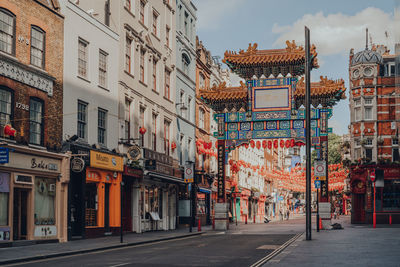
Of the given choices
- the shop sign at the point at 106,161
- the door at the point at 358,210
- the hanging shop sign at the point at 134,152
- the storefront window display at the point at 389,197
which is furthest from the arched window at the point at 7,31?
the door at the point at 358,210

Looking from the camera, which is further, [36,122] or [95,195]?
[95,195]

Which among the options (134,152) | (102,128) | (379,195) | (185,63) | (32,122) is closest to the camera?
(32,122)

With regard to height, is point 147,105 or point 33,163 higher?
point 147,105

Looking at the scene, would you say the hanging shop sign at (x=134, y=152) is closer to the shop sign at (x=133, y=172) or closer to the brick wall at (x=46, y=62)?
the shop sign at (x=133, y=172)

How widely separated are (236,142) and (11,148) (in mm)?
21377

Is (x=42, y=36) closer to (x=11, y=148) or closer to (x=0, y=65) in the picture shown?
(x=0, y=65)

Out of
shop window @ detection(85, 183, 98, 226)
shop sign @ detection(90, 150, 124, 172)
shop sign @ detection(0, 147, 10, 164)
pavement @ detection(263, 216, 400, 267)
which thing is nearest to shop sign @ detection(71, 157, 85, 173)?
shop sign @ detection(90, 150, 124, 172)

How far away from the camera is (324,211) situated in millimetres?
38125

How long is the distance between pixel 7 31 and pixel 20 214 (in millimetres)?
7574

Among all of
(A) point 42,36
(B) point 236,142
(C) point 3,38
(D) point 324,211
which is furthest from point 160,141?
(C) point 3,38

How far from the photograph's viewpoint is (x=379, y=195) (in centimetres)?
4828

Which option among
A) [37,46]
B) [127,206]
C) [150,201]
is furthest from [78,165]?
[150,201]

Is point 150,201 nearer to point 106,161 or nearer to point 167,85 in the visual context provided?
point 167,85

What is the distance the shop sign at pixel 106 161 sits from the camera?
29500 millimetres
